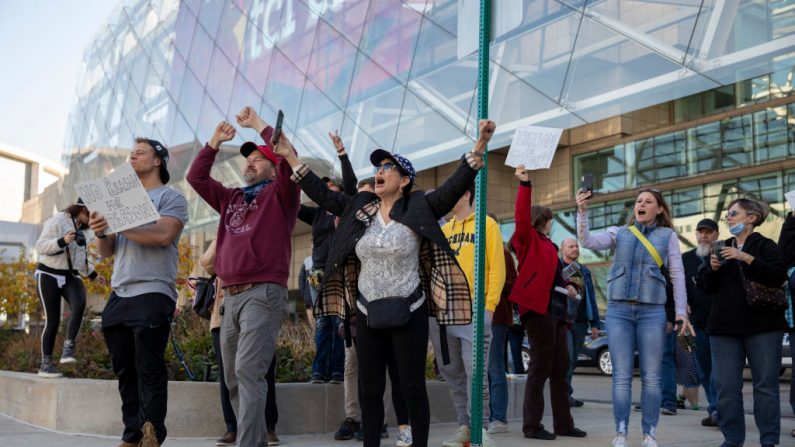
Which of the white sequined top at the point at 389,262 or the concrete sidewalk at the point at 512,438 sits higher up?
the white sequined top at the point at 389,262

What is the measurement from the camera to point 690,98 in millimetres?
21109

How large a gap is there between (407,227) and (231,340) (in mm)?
1339

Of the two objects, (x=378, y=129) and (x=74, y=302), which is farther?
(x=378, y=129)

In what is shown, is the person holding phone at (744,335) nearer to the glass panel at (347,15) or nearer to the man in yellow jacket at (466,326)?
the man in yellow jacket at (466,326)

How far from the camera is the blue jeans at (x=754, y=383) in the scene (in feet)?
17.0

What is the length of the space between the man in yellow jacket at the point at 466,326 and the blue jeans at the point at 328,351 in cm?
117

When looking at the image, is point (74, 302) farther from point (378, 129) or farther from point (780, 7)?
point (378, 129)

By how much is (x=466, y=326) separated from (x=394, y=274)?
154 cm

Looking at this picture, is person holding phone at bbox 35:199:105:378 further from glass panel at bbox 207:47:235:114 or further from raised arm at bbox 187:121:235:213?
glass panel at bbox 207:47:235:114

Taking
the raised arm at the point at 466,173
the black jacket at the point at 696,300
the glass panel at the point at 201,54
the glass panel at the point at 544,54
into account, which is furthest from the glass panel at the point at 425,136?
the raised arm at the point at 466,173

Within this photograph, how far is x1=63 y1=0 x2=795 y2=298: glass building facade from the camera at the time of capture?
11.0m

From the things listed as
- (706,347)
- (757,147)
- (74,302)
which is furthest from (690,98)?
(74,302)

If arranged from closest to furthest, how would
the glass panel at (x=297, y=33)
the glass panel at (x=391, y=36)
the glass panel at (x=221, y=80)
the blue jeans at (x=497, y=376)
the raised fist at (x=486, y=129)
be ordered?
the raised fist at (x=486, y=129) < the blue jeans at (x=497, y=376) < the glass panel at (x=391, y=36) < the glass panel at (x=297, y=33) < the glass panel at (x=221, y=80)

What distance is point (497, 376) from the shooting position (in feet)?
21.1
